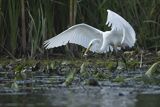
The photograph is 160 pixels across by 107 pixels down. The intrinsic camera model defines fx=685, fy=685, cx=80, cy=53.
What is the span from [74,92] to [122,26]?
4046 millimetres

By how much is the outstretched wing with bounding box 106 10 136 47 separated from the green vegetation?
658 millimetres

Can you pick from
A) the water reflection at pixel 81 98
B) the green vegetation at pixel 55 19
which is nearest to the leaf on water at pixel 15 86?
the water reflection at pixel 81 98

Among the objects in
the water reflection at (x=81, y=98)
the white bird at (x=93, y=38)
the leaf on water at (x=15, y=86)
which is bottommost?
the water reflection at (x=81, y=98)

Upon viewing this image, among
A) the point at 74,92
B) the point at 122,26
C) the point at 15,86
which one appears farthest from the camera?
the point at 122,26

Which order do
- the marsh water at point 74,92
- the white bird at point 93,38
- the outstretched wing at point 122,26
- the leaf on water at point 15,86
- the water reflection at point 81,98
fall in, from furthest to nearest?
the white bird at point 93,38
the outstretched wing at point 122,26
the leaf on water at point 15,86
the marsh water at point 74,92
the water reflection at point 81,98

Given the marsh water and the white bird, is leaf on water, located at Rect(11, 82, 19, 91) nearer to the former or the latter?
the marsh water

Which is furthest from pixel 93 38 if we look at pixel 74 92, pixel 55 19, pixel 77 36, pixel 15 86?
pixel 74 92

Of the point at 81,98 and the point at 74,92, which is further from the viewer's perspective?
the point at 74,92

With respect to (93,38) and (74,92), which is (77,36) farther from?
(74,92)

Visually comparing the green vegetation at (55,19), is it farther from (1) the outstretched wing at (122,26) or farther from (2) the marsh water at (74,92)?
(2) the marsh water at (74,92)

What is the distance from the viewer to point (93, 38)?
1377 cm

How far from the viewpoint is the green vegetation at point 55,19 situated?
12992 mm

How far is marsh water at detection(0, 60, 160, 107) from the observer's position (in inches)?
289

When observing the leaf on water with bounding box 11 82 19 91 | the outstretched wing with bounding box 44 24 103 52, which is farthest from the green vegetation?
the leaf on water with bounding box 11 82 19 91
